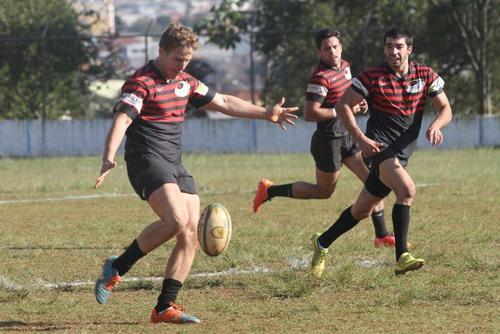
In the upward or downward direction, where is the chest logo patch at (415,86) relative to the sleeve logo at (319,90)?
upward

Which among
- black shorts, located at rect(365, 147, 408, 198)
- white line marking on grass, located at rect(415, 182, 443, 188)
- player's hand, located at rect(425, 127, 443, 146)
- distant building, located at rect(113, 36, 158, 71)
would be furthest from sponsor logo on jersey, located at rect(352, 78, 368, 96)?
distant building, located at rect(113, 36, 158, 71)

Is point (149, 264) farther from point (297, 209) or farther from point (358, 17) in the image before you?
point (358, 17)

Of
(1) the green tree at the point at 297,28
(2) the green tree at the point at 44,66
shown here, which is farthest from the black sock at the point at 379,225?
(2) the green tree at the point at 44,66

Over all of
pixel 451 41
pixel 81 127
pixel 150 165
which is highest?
pixel 150 165

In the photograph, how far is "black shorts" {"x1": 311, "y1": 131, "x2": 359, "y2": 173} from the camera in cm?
1107

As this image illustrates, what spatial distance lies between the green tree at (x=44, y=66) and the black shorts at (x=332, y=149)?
21.7m

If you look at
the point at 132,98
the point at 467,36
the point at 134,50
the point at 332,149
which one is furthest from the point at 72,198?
the point at 467,36

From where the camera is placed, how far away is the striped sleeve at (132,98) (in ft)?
24.0

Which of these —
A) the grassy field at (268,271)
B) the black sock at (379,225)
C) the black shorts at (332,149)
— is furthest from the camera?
the black shorts at (332,149)

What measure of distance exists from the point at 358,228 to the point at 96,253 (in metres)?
2.99

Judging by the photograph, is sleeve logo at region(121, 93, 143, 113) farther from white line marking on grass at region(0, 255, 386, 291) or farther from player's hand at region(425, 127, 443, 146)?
player's hand at region(425, 127, 443, 146)

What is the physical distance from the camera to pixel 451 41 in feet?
112

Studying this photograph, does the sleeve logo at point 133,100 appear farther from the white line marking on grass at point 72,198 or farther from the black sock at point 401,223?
the white line marking on grass at point 72,198

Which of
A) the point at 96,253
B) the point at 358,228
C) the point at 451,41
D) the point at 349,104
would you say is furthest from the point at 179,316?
the point at 451,41
